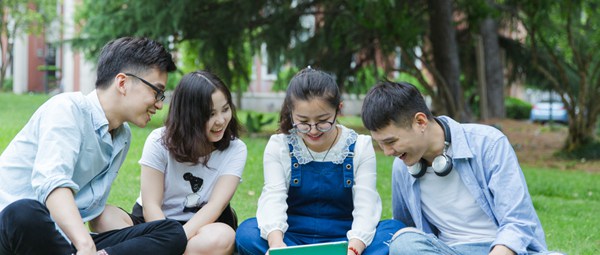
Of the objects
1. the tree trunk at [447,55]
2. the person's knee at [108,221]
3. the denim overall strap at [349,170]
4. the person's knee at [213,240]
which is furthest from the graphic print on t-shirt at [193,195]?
the tree trunk at [447,55]

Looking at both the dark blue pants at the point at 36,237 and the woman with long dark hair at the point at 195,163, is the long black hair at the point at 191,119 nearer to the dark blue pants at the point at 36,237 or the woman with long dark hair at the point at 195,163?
the woman with long dark hair at the point at 195,163

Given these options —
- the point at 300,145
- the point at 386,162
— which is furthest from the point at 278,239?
the point at 386,162

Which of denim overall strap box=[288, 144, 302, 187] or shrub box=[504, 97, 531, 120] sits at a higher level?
denim overall strap box=[288, 144, 302, 187]

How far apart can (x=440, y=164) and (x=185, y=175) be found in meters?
1.19

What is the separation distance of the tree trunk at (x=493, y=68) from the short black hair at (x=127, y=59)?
41.7 ft

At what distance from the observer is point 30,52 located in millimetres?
37406

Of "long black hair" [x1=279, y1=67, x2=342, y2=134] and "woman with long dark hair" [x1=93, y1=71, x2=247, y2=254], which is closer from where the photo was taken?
"long black hair" [x1=279, y1=67, x2=342, y2=134]

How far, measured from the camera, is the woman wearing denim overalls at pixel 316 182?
3453 mm

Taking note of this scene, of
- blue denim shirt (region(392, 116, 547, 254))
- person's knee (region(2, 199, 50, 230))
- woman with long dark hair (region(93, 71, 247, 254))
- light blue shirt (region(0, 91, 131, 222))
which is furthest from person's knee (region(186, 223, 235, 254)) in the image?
blue denim shirt (region(392, 116, 547, 254))

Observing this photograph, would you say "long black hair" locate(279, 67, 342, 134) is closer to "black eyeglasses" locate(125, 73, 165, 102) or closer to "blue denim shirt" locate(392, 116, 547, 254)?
"blue denim shirt" locate(392, 116, 547, 254)

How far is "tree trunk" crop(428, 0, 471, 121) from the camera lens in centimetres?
1203

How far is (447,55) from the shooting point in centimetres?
1260

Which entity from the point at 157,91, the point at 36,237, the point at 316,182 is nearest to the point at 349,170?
the point at 316,182

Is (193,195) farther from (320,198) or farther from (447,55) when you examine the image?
(447,55)
